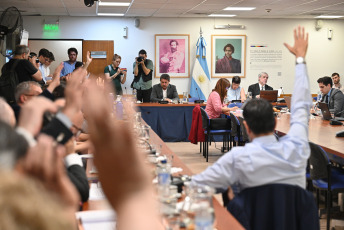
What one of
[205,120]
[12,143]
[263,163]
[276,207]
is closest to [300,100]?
[263,163]

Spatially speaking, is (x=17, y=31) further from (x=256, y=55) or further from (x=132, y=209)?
(x=256, y=55)

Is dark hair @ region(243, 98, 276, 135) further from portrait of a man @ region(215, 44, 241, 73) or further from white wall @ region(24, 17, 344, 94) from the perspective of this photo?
portrait of a man @ region(215, 44, 241, 73)

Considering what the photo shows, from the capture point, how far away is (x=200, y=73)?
1273 centimetres

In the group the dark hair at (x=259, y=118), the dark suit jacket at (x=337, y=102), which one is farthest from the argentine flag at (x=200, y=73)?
the dark hair at (x=259, y=118)

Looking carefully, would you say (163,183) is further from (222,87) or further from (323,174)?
(222,87)

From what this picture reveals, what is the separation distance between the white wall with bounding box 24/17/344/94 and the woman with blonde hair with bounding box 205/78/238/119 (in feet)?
16.1

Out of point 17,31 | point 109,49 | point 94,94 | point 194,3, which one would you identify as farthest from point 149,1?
point 94,94

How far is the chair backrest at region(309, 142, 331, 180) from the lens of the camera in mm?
3818

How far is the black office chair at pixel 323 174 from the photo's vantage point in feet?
12.6

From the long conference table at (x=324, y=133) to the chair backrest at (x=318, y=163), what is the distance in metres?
0.24

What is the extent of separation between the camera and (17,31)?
6219mm

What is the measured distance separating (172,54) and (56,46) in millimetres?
3206

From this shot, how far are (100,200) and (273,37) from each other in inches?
448

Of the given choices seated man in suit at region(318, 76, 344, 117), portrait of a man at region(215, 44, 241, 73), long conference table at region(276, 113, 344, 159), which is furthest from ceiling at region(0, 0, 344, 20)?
long conference table at region(276, 113, 344, 159)
